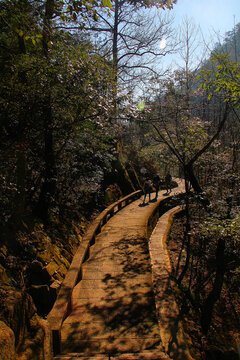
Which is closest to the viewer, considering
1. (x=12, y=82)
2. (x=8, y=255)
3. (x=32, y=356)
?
(x=32, y=356)

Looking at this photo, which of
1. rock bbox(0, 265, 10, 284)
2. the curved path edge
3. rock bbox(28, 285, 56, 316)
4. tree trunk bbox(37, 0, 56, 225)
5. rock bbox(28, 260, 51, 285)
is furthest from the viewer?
tree trunk bbox(37, 0, 56, 225)

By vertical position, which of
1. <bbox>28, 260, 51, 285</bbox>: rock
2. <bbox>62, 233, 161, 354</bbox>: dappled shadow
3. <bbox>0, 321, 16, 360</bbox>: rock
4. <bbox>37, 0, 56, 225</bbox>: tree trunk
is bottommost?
<bbox>62, 233, 161, 354</bbox>: dappled shadow

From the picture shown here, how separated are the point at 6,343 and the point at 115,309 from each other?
8.58 ft

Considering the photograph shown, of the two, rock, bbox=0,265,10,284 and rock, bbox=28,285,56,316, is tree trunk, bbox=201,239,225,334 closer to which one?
rock, bbox=28,285,56,316

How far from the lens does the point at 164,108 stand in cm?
1080

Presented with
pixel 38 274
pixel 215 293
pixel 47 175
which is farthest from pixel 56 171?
pixel 215 293


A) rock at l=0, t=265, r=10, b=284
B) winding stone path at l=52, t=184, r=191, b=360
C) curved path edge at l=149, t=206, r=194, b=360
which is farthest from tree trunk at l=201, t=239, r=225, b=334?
rock at l=0, t=265, r=10, b=284

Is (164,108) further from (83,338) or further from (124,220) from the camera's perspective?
(83,338)

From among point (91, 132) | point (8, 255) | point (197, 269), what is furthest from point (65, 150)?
point (197, 269)

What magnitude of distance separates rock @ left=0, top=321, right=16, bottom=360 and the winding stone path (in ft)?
3.23

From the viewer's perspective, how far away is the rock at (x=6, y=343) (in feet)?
7.11

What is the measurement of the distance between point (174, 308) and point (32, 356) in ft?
8.86

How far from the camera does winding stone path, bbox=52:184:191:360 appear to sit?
3551 millimetres

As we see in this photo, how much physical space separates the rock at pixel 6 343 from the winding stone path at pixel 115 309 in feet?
3.23
